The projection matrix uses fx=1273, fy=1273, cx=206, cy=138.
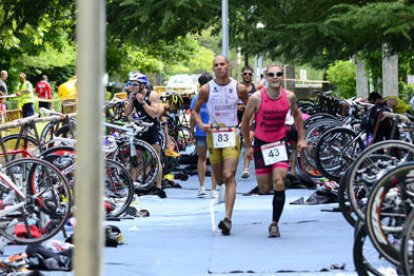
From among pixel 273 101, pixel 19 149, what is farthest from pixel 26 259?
pixel 273 101

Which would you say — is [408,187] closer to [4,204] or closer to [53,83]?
[4,204]

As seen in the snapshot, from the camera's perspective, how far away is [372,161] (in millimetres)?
10953

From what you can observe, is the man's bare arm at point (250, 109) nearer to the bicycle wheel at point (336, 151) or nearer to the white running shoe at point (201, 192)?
the bicycle wheel at point (336, 151)

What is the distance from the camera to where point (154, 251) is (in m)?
11.4

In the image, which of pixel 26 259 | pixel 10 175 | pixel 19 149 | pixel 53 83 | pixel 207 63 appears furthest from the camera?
pixel 207 63

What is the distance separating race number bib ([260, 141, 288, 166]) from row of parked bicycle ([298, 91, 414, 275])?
3.11 ft

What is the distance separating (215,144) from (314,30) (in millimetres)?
3488

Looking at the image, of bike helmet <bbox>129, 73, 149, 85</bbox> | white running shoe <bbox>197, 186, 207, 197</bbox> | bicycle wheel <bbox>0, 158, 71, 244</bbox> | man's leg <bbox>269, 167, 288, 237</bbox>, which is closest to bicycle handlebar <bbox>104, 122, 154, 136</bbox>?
bike helmet <bbox>129, 73, 149, 85</bbox>

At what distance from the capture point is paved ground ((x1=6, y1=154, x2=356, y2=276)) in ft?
33.6

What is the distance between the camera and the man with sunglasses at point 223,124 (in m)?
13.1

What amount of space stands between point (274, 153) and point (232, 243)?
3.63ft

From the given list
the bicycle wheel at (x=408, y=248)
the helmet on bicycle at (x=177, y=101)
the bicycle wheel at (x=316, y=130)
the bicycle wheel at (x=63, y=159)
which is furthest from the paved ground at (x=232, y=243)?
the helmet on bicycle at (x=177, y=101)

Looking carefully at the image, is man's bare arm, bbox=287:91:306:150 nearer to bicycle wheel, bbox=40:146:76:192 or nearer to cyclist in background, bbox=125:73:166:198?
bicycle wheel, bbox=40:146:76:192

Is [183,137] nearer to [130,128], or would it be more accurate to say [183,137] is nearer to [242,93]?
[130,128]
